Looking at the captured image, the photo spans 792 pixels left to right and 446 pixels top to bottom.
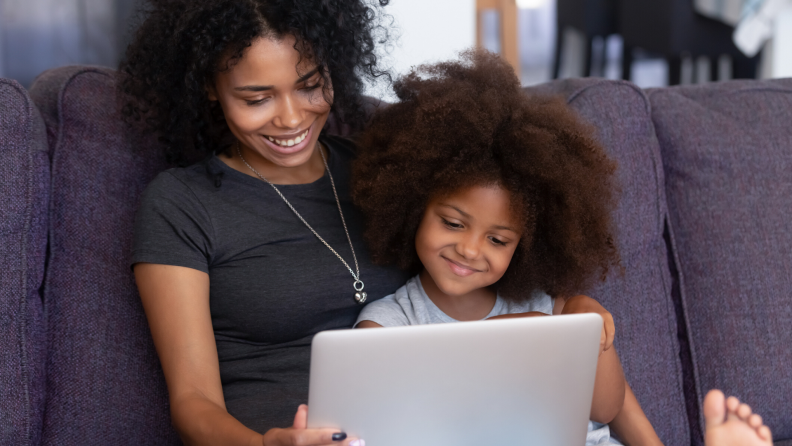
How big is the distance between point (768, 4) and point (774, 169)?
1.69 meters

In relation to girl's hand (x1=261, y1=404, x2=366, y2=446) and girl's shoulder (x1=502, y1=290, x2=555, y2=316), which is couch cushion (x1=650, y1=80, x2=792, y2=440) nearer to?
girl's shoulder (x1=502, y1=290, x2=555, y2=316)

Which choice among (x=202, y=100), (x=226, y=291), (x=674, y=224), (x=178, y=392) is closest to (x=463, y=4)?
(x=674, y=224)

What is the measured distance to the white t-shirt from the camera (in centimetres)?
115

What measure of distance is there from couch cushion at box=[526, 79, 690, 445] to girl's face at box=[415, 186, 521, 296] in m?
0.34

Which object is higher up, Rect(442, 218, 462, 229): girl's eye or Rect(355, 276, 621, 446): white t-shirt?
Rect(442, 218, 462, 229): girl's eye

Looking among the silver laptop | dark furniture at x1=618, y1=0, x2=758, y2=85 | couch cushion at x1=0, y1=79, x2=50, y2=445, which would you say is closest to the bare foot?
the silver laptop

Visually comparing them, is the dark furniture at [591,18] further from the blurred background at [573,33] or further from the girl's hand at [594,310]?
the girl's hand at [594,310]

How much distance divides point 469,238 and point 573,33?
3561 millimetres

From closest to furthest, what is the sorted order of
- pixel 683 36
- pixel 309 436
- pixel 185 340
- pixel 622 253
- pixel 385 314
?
pixel 309 436 → pixel 185 340 → pixel 385 314 → pixel 622 253 → pixel 683 36

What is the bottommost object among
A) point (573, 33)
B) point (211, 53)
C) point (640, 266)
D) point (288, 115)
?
point (640, 266)

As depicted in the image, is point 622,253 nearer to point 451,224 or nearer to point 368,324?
point 451,224

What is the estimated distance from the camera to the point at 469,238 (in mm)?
1112

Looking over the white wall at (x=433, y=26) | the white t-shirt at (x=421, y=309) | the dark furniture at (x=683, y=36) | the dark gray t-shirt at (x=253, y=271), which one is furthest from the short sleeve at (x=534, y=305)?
the dark furniture at (x=683, y=36)

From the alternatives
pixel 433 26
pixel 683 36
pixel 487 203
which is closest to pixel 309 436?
pixel 487 203
